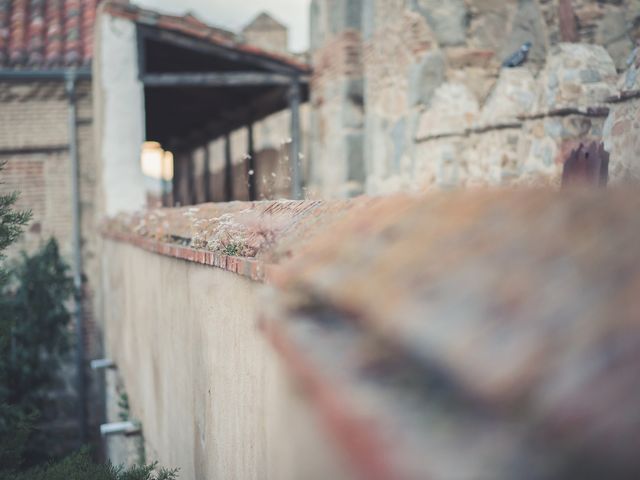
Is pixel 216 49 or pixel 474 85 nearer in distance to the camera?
pixel 474 85

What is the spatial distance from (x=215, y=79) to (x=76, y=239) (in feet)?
9.52

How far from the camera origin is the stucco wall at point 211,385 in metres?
1.67

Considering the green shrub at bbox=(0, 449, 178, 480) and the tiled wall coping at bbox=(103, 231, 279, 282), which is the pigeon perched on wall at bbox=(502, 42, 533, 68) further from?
the green shrub at bbox=(0, 449, 178, 480)

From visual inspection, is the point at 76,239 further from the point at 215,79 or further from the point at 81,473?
the point at 81,473

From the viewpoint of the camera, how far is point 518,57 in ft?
24.3

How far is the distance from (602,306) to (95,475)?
2.90 meters

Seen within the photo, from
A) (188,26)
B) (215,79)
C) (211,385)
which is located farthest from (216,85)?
(211,385)

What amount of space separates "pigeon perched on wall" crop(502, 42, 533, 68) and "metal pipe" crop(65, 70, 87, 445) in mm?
5906

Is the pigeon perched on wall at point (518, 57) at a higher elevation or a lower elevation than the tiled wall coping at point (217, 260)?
higher

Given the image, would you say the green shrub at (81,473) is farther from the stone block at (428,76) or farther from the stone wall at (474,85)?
the stone block at (428,76)

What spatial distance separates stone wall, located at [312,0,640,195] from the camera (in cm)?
540

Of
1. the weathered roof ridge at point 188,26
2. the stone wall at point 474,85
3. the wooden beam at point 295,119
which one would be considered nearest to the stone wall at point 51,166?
the weathered roof ridge at point 188,26

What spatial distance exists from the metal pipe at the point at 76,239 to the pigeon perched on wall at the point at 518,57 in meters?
5.91

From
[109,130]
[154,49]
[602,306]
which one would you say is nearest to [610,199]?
[602,306]
